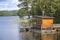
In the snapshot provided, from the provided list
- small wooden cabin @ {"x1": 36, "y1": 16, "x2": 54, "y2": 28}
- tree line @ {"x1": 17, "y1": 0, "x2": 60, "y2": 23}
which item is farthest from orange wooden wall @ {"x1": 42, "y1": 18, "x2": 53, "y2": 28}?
tree line @ {"x1": 17, "y1": 0, "x2": 60, "y2": 23}

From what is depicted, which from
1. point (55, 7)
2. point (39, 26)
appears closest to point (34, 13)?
point (55, 7)

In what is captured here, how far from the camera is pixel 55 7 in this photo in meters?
50.4

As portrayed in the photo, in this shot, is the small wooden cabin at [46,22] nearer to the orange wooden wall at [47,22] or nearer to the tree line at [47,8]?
the orange wooden wall at [47,22]

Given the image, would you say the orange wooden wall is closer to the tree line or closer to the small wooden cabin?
the small wooden cabin

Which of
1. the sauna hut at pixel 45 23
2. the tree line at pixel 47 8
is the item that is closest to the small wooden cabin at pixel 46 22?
the sauna hut at pixel 45 23

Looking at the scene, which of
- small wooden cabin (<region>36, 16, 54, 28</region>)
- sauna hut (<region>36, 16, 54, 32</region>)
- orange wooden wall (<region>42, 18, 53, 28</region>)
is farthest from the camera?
orange wooden wall (<region>42, 18, 53, 28</region>)

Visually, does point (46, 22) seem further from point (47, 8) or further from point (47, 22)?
point (47, 8)

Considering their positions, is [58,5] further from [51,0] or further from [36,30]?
[36,30]

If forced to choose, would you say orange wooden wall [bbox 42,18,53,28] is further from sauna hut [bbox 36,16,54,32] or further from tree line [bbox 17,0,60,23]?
tree line [bbox 17,0,60,23]

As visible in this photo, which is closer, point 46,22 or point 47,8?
point 46,22

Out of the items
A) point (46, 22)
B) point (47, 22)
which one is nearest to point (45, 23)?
point (46, 22)

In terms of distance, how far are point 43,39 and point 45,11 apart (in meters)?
18.2

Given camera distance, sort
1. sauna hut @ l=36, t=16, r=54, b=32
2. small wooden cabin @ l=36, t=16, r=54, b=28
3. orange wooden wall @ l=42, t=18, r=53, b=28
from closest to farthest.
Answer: sauna hut @ l=36, t=16, r=54, b=32, small wooden cabin @ l=36, t=16, r=54, b=28, orange wooden wall @ l=42, t=18, r=53, b=28

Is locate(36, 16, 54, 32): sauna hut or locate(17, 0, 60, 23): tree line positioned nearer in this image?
locate(36, 16, 54, 32): sauna hut
